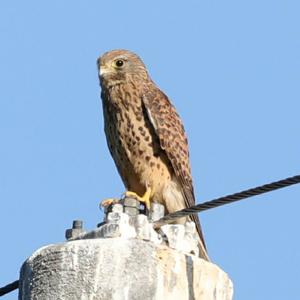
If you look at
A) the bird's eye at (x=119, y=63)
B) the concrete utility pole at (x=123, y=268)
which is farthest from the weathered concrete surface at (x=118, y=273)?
the bird's eye at (x=119, y=63)

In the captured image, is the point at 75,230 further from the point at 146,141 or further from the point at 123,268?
the point at 146,141

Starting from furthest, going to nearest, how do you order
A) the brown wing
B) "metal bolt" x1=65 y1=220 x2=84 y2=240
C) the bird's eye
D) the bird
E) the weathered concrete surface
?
the bird's eye
the brown wing
the bird
"metal bolt" x1=65 y1=220 x2=84 y2=240
the weathered concrete surface

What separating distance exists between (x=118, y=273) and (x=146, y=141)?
3.41 metres

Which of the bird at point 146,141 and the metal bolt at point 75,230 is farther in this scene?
the bird at point 146,141

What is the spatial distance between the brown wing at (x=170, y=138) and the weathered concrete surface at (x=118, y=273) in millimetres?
3146

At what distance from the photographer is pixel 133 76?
23.4 ft

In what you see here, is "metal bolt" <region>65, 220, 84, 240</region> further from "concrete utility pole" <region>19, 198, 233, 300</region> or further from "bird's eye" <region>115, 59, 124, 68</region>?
"bird's eye" <region>115, 59, 124, 68</region>

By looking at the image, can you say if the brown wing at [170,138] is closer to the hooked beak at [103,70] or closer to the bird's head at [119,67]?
the bird's head at [119,67]

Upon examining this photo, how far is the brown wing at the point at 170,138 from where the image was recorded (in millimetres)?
6750

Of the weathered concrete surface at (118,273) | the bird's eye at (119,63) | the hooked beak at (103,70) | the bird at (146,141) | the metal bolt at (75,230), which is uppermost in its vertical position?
the bird's eye at (119,63)

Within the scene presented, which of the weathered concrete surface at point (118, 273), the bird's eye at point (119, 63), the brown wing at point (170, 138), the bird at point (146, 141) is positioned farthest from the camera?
the bird's eye at point (119, 63)

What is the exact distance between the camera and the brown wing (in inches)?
266

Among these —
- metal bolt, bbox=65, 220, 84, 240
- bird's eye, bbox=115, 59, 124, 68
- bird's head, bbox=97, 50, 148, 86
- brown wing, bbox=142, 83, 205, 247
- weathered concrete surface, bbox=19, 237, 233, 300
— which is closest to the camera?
weathered concrete surface, bbox=19, 237, 233, 300

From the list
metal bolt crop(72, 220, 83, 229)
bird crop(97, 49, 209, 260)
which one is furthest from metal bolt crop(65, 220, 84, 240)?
bird crop(97, 49, 209, 260)
